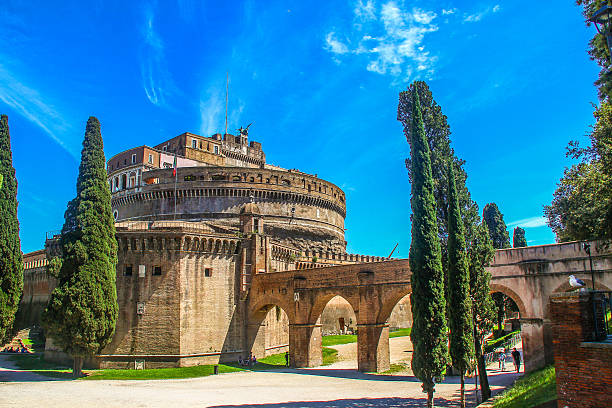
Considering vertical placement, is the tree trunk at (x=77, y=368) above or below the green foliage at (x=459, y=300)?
below

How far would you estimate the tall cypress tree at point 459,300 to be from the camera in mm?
17344

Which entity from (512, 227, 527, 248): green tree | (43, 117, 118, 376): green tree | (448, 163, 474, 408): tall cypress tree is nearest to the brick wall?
(448, 163, 474, 408): tall cypress tree

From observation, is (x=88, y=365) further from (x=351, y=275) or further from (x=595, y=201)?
(x=595, y=201)

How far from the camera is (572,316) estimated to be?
27.3ft

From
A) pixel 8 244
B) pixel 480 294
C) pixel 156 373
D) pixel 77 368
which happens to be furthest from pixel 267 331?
pixel 480 294

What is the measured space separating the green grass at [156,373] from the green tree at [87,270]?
1.49 metres

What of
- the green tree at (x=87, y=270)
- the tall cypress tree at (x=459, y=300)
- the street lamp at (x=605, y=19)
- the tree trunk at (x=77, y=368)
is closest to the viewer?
the street lamp at (x=605, y=19)

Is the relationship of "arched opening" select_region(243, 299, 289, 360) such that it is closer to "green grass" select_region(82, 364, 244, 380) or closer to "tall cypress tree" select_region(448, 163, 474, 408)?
"green grass" select_region(82, 364, 244, 380)

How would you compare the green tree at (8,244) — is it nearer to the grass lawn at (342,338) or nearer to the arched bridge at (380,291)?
the arched bridge at (380,291)

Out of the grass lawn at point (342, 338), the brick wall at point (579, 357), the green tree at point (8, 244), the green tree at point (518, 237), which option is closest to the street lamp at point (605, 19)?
the brick wall at point (579, 357)

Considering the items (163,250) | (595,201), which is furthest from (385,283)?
(163,250)

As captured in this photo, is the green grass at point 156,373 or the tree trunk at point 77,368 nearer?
the tree trunk at point 77,368

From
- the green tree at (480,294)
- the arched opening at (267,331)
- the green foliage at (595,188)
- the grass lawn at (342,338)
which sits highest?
the green foliage at (595,188)

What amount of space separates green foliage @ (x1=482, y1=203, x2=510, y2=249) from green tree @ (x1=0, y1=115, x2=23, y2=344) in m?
38.8
